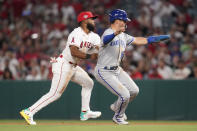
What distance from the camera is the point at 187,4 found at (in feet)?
53.7

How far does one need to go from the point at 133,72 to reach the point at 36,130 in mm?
6032

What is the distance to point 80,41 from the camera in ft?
29.9

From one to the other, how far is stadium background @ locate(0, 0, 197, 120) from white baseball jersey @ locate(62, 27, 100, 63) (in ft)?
4.96

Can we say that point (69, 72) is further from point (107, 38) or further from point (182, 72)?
point (182, 72)

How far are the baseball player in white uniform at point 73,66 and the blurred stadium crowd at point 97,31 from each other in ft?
12.5

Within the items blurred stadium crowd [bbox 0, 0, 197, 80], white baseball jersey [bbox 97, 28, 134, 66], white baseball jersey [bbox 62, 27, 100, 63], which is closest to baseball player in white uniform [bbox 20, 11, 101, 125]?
white baseball jersey [bbox 62, 27, 100, 63]

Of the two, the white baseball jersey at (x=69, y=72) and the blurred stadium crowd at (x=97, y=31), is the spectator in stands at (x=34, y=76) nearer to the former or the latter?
the blurred stadium crowd at (x=97, y=31)

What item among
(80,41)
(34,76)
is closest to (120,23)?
(80,41)

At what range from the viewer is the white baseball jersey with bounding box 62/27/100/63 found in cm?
908

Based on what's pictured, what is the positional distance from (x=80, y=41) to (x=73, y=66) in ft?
1.69

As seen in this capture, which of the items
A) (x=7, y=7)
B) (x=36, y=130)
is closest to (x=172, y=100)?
(x=36, y=130)

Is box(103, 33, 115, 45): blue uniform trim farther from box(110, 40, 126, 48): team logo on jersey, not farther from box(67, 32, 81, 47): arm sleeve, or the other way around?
box(67, 32, 81, 47): arm sleeve

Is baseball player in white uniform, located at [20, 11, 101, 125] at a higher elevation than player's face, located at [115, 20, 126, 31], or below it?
below

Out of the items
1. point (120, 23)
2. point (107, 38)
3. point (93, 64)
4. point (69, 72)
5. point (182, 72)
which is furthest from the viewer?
point (93, 64)
